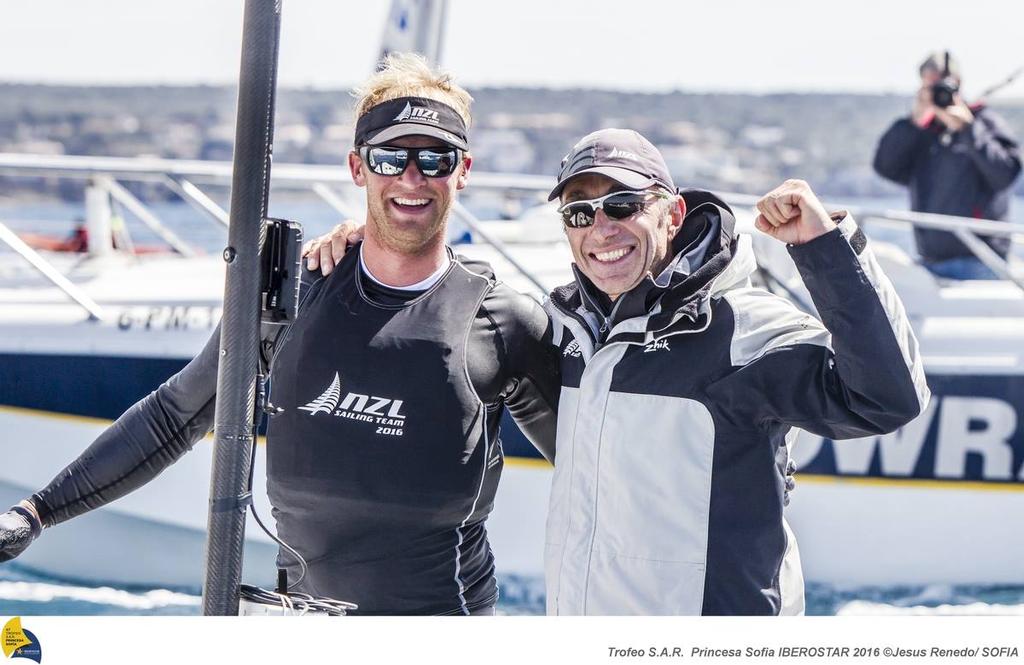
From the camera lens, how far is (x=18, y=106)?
60.7m

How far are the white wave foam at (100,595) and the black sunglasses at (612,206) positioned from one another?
3614 mm

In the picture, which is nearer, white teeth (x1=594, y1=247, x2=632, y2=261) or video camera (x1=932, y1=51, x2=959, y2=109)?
white teeth (x1=594, y1=247, x2=632, y2=261)

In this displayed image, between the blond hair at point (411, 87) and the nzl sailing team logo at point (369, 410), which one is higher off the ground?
the blond hair at point (411, 87)

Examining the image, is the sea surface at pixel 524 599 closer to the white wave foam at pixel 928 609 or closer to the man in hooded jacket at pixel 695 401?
the white wave foam at pixel 928 609

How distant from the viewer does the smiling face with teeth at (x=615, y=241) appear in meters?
2.07

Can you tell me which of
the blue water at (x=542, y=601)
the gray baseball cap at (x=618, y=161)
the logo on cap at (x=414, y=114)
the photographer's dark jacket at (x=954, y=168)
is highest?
the photographer's dark jacket at (x=954, y=168)

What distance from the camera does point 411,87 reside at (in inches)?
85.1

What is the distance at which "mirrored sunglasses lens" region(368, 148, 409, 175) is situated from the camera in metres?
2.13

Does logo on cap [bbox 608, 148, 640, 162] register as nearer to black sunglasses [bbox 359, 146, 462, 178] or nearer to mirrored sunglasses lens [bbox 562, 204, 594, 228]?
mirrored sunglasses lens [bbox 562, 204, 594, 228]

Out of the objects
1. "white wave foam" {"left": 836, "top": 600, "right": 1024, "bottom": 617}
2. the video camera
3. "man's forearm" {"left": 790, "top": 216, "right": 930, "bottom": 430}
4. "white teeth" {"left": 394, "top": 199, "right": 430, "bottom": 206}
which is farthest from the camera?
the video camera

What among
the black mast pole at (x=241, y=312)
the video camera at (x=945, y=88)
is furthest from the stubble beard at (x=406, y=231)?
the video camera at (x=945, y=88)
